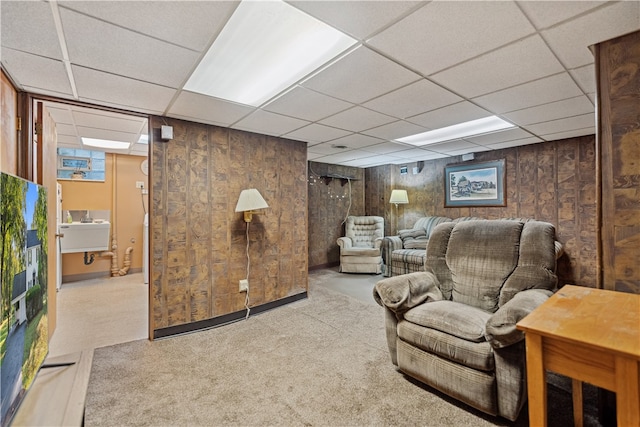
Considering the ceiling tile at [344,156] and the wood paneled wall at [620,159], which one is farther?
the ceiling tile at [344,156]

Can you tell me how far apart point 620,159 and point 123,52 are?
9.41 feet

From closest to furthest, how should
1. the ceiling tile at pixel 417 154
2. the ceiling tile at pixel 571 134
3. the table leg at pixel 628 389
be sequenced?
1. the table leg at pixel 628 389
2. the ceiling tile at pixel 571 134
3. the ceiling tile at pixel 417 154

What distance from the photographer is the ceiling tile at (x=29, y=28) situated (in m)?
1.29

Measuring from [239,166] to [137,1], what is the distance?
6.82ft

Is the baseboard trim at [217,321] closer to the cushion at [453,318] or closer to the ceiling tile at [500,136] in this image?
the cushion at [453,318]

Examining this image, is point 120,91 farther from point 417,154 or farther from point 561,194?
point 561,194

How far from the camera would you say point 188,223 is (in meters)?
2.97

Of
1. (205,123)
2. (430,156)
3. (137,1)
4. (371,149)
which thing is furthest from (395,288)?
(430,156)

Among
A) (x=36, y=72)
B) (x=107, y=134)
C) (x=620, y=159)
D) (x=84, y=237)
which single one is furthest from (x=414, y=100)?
(x=84, y=237)

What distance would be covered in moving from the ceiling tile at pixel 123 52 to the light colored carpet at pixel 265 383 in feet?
6.98

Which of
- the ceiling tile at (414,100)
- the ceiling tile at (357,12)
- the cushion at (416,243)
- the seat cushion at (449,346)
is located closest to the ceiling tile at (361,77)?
the ceiling tile at (414,100)

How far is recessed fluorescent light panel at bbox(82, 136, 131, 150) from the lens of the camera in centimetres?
400

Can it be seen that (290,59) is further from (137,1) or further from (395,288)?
(395,288)

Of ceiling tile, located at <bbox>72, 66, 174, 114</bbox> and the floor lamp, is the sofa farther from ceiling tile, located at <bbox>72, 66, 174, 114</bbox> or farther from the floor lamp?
ceiling tile, located at <bbox>72, 66, 174, 114</bbox>
